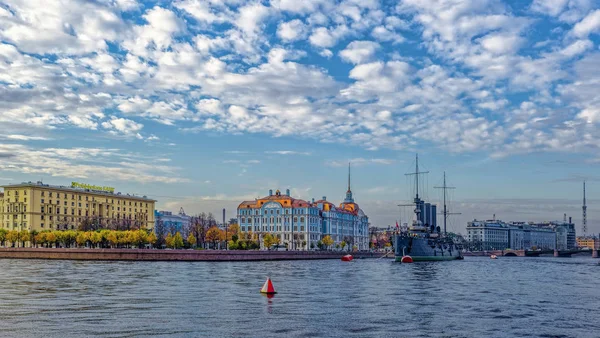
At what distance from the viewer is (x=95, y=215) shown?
173m

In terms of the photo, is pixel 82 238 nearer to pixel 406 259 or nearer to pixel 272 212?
pixel 272 212

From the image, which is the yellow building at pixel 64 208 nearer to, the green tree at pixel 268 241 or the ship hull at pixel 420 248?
the green tree at pixel 268 241

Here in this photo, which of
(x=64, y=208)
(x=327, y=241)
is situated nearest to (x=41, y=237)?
(x=64, y=208)

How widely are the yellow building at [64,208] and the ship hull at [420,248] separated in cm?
7365

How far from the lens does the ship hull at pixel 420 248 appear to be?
430 feet

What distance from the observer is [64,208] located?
16650 cm

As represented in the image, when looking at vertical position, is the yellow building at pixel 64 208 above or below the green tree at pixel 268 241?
above

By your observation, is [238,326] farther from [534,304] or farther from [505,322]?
[534,304]

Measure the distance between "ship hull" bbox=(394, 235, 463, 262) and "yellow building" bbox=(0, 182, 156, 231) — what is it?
73.6 metres

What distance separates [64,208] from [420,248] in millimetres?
93523

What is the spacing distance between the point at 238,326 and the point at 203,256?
89.0 metres

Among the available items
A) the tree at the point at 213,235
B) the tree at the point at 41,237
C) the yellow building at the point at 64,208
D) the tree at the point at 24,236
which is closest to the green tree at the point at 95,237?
the tree at the point at 41,237

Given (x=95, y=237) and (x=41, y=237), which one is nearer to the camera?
(x=95, y=237)

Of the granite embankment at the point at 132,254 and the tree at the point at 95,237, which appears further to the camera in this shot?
the tree at the point at 95,237
